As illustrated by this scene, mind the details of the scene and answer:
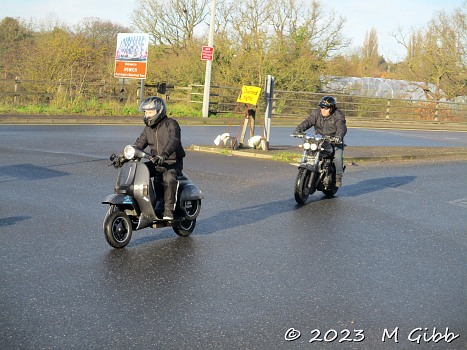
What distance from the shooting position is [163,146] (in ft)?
28.0

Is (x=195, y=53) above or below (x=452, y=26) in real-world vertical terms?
below

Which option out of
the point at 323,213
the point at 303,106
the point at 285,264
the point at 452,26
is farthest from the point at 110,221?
the point at 452,26

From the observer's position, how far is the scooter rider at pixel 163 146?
8.43m

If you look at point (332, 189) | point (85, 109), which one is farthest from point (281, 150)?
point (85, 109)

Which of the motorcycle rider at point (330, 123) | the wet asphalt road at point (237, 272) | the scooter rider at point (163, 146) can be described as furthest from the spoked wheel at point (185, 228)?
the motorcycle rider at point (330, 123)

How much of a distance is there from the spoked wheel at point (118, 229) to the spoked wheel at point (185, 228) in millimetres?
822

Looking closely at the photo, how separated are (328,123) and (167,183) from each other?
5.04 meters

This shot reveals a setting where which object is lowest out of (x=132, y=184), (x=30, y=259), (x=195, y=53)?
(x=30, y=259)

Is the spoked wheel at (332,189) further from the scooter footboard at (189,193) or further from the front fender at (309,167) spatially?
the scooter footboard at (189,193)

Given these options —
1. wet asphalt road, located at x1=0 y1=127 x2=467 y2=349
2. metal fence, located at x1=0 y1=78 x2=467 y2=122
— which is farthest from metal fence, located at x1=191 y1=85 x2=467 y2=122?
wet asphalt road, located at x1=0 y1=127 x2=467 y2=349

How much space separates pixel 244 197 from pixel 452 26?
37356 millimetres

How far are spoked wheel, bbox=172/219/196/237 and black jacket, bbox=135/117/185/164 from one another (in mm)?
824

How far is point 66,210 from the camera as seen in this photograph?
1021cm

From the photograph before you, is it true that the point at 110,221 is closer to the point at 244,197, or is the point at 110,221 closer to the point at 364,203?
the point at 244,197
